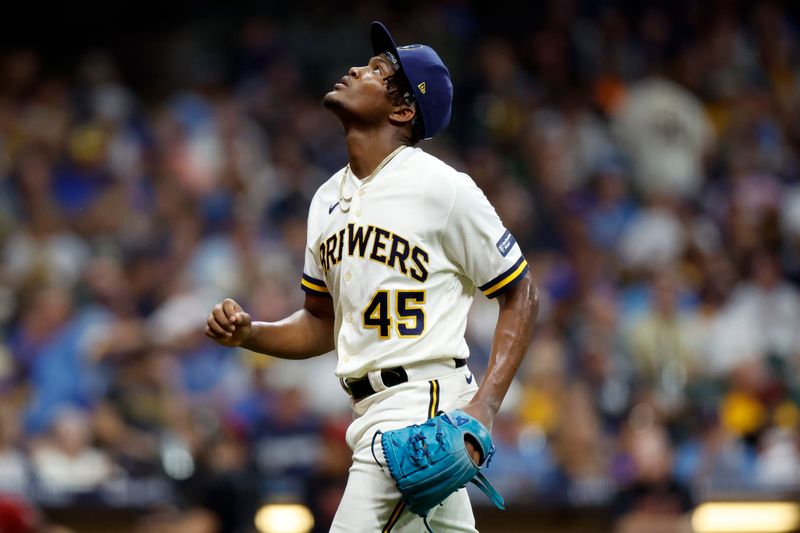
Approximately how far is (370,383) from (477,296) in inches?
194

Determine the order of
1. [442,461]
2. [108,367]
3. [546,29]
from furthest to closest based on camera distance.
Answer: [546,29] → [108,367] → [442,461]

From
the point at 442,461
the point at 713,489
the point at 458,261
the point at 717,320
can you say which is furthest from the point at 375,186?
the point at 717,320

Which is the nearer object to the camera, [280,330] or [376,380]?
[376,380]

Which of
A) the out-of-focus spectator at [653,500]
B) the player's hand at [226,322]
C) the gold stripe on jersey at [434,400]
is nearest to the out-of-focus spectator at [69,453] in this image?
the out-of-focus spectator at [653,500]

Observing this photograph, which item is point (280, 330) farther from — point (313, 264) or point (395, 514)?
point (395, 514)

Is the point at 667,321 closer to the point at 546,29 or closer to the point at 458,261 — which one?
the point at 546,29

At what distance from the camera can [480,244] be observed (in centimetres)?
347

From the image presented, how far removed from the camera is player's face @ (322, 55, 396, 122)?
3.58m

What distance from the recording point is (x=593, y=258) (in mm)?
9141

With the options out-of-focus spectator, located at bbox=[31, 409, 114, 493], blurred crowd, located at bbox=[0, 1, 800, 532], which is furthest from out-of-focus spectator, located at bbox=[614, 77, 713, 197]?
out-of-focus spectator, located at bbox=[31, 409, 114, 493]

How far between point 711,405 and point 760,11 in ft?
18.0

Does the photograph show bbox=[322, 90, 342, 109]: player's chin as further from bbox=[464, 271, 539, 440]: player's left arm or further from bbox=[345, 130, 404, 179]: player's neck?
bbox=[464, 271, 539, 440]: player's left arm

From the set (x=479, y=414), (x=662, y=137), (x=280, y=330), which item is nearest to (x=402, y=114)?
(x=280, y=330)

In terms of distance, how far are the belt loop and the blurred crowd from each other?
2717 millimetres
